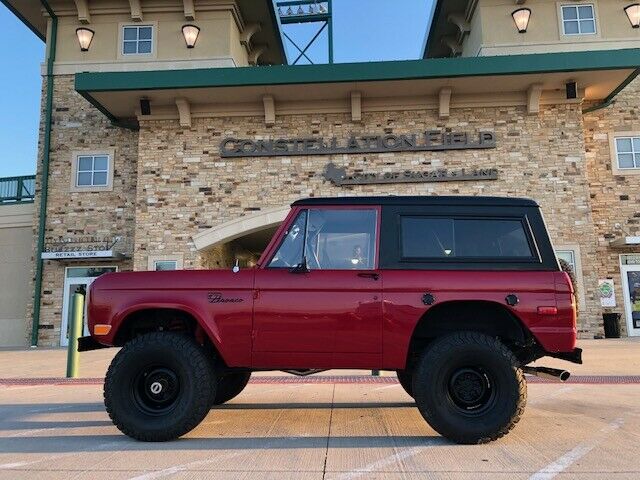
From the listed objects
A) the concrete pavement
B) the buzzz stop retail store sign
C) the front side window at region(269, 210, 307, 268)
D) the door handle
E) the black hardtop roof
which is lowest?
the concrete pavement

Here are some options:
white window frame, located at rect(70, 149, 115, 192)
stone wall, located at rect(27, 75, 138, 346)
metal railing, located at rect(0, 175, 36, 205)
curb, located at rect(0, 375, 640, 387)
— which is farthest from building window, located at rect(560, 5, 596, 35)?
metal railing, located at rect(0, 175, 36, 205)

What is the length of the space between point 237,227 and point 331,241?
10758 millimetres

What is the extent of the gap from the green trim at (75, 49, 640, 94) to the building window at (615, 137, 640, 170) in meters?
2.45

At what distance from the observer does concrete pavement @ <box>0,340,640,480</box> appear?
3.61 meters

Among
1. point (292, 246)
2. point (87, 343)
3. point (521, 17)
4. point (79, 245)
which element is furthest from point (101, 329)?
point (521, 17)

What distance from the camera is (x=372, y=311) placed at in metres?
4.31

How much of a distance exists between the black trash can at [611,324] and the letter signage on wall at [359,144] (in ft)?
18.2

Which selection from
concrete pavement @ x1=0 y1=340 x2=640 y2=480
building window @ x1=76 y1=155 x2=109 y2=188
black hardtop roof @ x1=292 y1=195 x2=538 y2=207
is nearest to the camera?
concrete pavement @ x1=0 y1=340 x2=640 y2=480

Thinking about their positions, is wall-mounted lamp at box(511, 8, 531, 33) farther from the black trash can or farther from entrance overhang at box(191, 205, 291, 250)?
entrance overhang at box(191, 205, 291, 250)

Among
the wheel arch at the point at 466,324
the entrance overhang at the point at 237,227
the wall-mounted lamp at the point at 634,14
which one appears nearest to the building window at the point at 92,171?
the entrance overhang at the point at 237,227

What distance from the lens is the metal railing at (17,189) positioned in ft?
59.3

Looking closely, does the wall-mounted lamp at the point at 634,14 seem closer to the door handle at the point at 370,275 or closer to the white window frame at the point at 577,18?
the white window frame at the point at 577,18

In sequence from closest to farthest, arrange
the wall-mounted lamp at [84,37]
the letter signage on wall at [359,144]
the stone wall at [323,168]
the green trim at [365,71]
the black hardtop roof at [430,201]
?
1. the black hardtop roof at [430,201]
2. the green trim at [365,71]
3. the stone wall at [323,168]
4. the letter signage on wall at [359,144]
5. the wall-mounted lamp at [84,37]

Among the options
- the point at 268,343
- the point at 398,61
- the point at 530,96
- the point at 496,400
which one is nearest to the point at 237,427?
the point at 268,343
